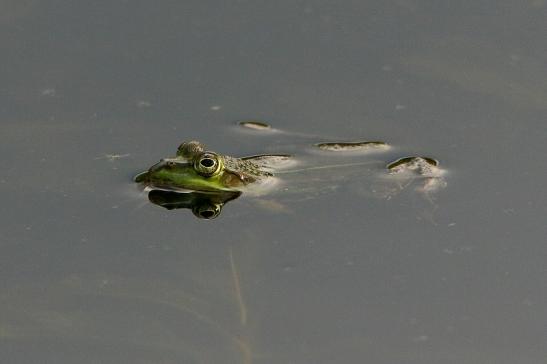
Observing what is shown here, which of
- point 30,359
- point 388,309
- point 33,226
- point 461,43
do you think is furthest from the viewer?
point 461,43

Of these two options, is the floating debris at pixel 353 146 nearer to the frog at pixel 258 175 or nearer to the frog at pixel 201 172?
the frog at pixel 258 175

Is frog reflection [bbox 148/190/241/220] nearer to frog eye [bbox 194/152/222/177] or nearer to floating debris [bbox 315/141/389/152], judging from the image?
frog eye [bbox 194/152/222/177]

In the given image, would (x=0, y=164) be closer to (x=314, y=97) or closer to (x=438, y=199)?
(x=314, y=97)

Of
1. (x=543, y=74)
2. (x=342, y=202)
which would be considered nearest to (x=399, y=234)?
(x=342, y=202)

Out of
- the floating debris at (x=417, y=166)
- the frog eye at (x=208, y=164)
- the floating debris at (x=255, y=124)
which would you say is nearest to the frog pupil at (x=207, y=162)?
the frog eye at (x=208, y=164)

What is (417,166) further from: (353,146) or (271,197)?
(271,197)

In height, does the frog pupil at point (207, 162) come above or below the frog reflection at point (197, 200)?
above
